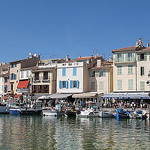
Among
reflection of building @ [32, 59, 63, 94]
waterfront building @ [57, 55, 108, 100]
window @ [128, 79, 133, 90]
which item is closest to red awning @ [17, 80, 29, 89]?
reflection of building @ [32, 59, 63, 94]

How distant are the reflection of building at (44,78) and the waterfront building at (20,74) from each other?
2.25 m

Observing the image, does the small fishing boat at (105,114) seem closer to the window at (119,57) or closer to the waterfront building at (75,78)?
the waterfront building at (75,78)

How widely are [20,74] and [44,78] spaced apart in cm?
909

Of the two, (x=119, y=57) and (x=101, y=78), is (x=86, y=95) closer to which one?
(x=101, y=78)

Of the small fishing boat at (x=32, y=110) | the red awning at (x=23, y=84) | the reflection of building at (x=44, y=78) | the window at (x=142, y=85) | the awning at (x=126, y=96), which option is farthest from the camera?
the red awning at (x=23, y=84)

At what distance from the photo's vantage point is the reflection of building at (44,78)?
63.7m

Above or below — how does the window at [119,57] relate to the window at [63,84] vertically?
above

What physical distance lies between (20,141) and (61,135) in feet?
15.1

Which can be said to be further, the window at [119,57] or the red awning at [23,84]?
the red awning at [23,84]

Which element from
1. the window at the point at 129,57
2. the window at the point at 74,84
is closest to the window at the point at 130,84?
the window at the point at 129,57

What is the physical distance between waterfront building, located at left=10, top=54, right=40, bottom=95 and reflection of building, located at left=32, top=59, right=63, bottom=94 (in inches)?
88.7

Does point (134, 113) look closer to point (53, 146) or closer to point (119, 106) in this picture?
point (119, 106)

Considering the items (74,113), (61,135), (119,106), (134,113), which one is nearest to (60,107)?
(74,113)

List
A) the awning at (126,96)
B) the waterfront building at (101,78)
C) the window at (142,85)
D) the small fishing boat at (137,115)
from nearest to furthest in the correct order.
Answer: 1. the small fishing boat at (137,115)
2. the awning at (126,96)
3. the window at (142,85)
4. the waterfront building at (101,78)
